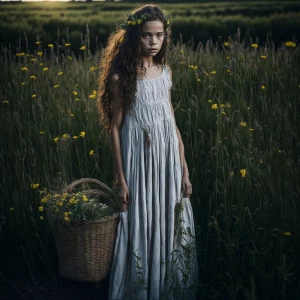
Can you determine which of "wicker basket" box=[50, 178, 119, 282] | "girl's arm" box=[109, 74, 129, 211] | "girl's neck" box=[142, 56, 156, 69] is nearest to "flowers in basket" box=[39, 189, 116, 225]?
"wicker basket" box=[50, 178, 119, 282]

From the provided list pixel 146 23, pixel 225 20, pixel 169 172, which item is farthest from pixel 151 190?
pixel 225 20

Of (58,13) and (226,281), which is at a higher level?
(58,13)

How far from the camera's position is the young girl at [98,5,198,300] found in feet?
9.47

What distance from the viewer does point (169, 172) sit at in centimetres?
299

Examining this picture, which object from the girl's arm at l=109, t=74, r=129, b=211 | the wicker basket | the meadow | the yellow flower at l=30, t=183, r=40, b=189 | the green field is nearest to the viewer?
the wicker basket

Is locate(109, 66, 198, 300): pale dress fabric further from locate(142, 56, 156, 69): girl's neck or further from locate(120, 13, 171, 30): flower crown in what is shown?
locate(120, 13, 171, 30): flower crown

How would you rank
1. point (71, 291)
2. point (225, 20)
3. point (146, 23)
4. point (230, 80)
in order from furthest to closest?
point (225, 20) < point (230, 80) < point (71, 291) < point (146, 23)

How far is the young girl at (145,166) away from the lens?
9.47ft

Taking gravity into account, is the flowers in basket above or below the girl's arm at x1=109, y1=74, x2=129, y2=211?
below

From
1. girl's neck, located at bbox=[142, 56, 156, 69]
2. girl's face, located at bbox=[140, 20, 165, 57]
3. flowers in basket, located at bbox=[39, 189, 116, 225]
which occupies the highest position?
girl's face, located at bbox=[140, 20, 165, 57]

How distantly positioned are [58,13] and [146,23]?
10.6ft

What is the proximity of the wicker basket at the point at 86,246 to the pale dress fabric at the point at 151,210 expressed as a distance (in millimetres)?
97

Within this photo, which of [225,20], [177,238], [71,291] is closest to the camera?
[177,238]

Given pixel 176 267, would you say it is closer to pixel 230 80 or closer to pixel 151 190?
pixel 151 190
